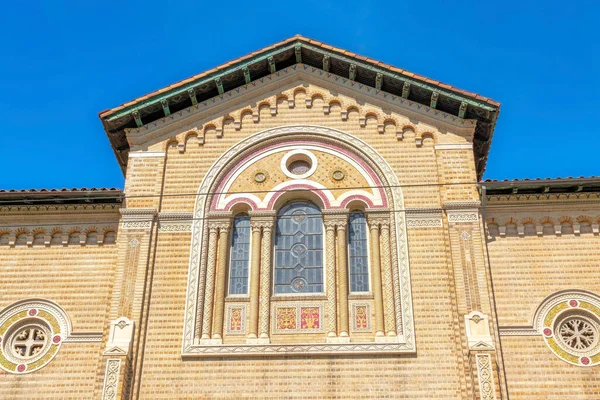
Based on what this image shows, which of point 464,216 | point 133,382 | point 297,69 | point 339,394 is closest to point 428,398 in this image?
point 339,394

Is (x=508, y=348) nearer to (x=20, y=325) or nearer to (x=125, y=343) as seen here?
(x=125, y=343)

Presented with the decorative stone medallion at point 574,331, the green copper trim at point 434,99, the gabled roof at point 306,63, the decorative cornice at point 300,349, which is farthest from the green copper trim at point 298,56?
the decorative cornice at point 300,349

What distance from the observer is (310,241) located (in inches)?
710

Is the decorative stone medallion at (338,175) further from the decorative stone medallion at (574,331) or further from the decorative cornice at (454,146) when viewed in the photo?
the decorative stone medallion at (574,331)

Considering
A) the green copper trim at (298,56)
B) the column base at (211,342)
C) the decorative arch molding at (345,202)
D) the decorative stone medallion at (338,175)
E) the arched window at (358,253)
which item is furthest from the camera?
the green copper trim at (298,56)

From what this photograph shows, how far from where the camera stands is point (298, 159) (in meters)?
19.1

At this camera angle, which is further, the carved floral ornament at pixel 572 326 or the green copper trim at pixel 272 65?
the green copper trim at pixel 272 65

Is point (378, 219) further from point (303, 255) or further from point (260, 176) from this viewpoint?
point (260, 176)

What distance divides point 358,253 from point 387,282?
3.75 feet

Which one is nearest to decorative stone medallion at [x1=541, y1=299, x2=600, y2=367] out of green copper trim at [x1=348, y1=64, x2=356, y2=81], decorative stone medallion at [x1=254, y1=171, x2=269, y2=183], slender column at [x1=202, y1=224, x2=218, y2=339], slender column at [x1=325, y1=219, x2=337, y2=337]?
slender column at [x1=325, y1=219, x2=337, y2=337]

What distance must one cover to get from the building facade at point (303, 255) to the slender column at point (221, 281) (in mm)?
37

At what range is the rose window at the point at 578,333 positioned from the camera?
54.9 feet

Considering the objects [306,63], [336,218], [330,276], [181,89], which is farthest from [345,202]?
[181,89]

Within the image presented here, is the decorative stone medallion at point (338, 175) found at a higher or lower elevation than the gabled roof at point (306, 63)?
lower
